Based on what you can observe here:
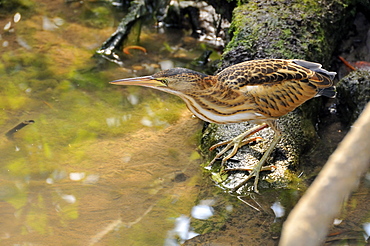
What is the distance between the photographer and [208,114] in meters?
4.27

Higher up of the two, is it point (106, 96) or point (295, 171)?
point (295, 171)

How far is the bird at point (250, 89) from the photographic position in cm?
409

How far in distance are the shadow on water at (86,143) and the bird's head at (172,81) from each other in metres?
1.18

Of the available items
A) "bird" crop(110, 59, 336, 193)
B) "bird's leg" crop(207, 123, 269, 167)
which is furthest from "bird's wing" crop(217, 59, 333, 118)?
"bird's leg" crop(207, 123, 269, 167)

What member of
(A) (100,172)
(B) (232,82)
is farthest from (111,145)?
(B) (232,82)

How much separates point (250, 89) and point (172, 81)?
787 mm

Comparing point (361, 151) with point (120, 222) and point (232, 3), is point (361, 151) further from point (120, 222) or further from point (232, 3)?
point (232, 3)

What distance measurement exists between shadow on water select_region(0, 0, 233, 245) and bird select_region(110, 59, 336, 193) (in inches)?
35.1

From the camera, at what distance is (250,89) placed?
14.2 feet

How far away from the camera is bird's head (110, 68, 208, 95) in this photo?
394 cm

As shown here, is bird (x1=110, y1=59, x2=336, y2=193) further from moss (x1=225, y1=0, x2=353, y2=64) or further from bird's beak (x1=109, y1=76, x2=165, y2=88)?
moss (x1=225, y1=0, x2=353, y2=64)

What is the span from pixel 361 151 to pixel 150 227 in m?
3.31

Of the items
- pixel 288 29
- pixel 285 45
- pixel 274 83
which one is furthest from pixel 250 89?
pixel 288 29

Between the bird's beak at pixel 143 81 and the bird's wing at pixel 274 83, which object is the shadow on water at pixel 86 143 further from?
the bird's beak at pixel 143 81
